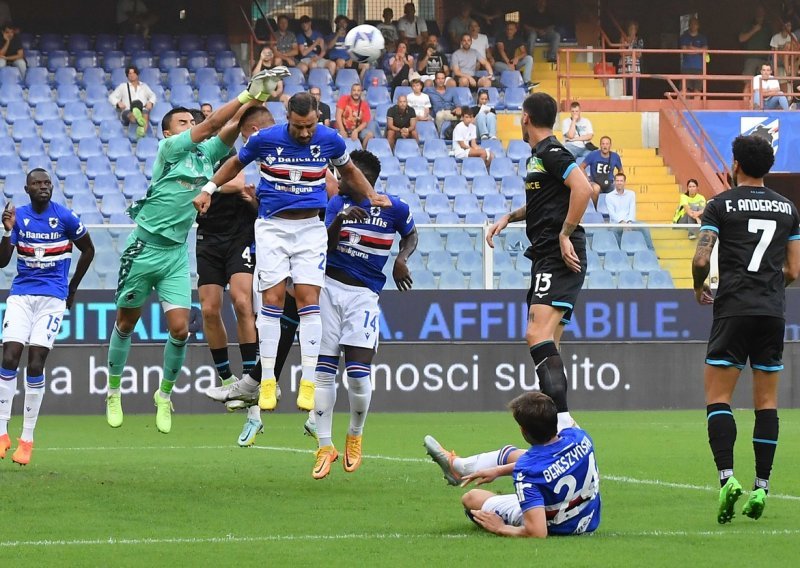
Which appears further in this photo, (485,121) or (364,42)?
(485,121)

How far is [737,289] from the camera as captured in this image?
851 cm

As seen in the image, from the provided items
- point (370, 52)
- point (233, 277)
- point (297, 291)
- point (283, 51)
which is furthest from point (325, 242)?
point (283, 51)

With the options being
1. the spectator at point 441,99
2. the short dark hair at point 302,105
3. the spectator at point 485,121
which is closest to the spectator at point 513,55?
the spectator at point 441,99

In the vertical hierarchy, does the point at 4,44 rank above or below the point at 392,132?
above

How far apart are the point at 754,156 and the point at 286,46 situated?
64.2 feet

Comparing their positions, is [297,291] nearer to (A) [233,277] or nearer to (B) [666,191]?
(A) [233,277]

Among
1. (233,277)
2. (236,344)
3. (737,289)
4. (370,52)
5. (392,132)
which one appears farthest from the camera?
(392,132)

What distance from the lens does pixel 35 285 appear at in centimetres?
1185

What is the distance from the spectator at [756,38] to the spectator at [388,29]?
25.3 ft

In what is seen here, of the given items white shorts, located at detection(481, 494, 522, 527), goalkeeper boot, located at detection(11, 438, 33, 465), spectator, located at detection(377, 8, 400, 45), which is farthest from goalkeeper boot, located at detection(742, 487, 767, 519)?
spectator, located at detection(377, 8, 400, 45)

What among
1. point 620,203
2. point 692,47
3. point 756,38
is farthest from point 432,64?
point 756,38

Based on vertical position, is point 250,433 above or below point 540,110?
below

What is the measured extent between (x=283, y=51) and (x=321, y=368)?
17.5 m

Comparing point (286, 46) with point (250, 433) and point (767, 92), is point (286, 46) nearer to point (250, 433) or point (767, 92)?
point (767, 92)
